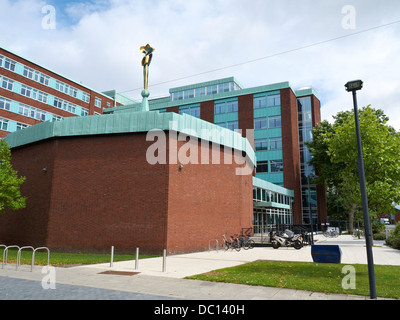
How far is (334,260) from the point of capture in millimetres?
12508

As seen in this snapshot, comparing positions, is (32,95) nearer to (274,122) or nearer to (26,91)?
(26,91)

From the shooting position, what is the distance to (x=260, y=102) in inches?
1945

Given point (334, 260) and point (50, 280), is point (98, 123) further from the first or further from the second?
point (334, 260)

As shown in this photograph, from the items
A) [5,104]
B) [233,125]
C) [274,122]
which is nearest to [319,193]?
[274,122]

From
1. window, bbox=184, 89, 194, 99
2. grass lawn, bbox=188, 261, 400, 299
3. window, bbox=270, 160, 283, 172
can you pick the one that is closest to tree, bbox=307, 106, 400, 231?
grass lawn, bbox=188, 261, 400, 299

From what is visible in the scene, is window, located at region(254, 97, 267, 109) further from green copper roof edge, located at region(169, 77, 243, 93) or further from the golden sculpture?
the golden sculpture

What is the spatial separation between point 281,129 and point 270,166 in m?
5.81

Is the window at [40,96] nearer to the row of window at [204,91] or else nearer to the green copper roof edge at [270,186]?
the row of window at [204,91]

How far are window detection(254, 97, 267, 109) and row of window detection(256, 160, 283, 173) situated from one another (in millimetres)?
8598

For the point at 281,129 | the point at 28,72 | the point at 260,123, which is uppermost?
the point at 28,72

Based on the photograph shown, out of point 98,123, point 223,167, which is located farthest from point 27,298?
point 223,167

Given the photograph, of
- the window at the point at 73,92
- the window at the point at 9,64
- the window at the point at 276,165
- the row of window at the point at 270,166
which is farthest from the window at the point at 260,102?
the window at the point at 9,64
